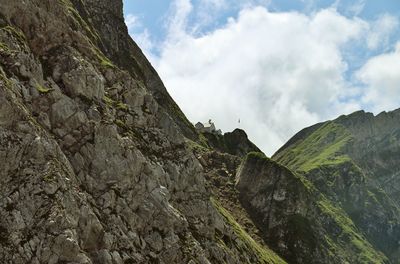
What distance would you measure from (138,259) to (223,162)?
391 feet

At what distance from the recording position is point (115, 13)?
178750mm

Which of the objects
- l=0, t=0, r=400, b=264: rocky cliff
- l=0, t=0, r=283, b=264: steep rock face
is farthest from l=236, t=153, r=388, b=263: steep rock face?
l=0, t=0, r=283, b=264: steep rock face

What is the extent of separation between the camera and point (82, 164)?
62.7 m

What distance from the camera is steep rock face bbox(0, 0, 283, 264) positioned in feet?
164

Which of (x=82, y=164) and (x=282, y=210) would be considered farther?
(x=282, y=210)

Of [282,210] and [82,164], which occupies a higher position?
[282,210]

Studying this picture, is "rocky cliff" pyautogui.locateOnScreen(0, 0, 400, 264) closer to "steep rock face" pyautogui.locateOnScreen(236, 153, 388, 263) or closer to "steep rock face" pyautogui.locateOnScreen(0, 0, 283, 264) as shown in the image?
"steep rock face" pyautogui.locateOnScreen(0, 0, 283, 264)

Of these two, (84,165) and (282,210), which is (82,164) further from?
(282,210)

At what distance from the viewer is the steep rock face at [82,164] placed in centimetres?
4991

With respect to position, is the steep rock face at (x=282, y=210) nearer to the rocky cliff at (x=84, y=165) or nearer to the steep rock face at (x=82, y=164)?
the rocky cliff at (x=84, y=165)

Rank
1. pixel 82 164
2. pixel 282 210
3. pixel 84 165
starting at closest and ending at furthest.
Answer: pixel 82 164, pixel 84 165, pixel 282 210

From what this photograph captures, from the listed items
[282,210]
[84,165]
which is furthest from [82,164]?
[282,210]

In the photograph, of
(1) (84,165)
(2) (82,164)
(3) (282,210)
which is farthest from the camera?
(3) (282,210)

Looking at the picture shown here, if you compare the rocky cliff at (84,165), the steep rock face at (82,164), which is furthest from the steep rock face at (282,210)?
the steep rock face at (82,164)
